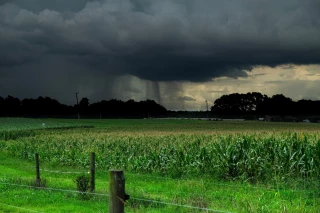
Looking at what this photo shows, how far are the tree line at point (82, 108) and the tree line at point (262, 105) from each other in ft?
70.8

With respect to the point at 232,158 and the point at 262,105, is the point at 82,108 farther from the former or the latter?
the point at 232,158

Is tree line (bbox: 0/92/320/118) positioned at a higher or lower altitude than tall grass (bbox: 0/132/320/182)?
higher

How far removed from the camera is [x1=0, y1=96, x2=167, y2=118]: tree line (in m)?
140

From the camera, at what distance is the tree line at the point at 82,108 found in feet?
458

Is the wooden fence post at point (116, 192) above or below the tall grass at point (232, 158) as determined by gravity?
above

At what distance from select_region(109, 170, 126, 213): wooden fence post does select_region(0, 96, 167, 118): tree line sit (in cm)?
12700

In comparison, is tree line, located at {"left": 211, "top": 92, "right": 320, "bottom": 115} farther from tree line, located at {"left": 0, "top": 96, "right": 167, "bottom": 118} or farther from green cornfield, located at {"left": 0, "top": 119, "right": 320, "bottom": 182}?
green cornfield, located at {"left": 0, "top": 119, "right": 320, "bottom": 182}

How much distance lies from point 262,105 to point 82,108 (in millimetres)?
61628

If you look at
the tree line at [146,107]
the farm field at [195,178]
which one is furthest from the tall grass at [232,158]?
the tree line at [146,107]

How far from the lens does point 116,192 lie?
675cm

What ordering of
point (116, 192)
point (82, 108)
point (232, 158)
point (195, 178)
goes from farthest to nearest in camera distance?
point (82, 108)
point (195, 178)
point (232, 158)
point (116, 192)

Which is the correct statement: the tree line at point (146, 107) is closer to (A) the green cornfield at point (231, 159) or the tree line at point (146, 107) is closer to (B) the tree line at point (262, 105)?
(B) the tree line at point (262, 105)

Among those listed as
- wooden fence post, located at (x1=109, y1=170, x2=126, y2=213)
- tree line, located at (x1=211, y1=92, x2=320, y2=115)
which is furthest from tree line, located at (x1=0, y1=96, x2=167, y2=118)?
wooden fence post, located at (x1=109, y1=170, x2=126, y2=213)

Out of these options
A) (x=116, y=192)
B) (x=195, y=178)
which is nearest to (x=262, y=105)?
(x=195, y=178)
